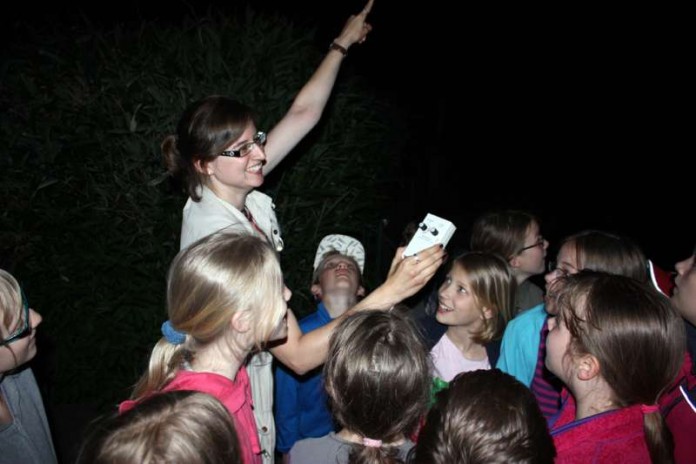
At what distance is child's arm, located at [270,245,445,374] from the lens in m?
2.01

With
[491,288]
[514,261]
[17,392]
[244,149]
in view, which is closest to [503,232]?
[514,261]

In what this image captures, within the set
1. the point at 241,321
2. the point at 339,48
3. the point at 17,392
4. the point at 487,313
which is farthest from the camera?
the point at 339,48

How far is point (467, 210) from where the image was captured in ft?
36.0

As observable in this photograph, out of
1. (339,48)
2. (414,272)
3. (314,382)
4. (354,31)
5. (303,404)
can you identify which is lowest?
(303,404)

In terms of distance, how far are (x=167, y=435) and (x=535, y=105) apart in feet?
38.0

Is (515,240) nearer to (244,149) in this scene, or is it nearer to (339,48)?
(339,48)

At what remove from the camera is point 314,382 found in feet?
9.41

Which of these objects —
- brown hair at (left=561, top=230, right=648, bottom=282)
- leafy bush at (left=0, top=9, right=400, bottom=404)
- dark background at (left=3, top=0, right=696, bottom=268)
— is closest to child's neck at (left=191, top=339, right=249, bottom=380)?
brown hair at (left=561, top=230, right=648, bottom=282)

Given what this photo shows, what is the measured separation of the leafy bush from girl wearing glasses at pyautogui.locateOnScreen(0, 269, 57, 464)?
152 cm

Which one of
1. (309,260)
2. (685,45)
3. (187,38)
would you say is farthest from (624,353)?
(685,45)

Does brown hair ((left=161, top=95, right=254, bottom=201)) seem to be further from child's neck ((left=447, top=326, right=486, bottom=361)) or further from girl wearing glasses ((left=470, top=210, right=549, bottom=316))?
girl wearing glasses ((left=470, top=210, right=549, bottom=316))

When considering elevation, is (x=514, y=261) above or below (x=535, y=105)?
below

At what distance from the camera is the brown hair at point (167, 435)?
124 centimetres

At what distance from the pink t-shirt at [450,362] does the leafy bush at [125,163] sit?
1.38 metres
